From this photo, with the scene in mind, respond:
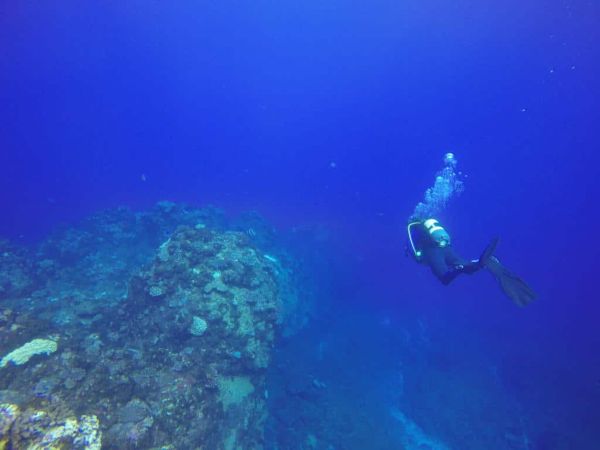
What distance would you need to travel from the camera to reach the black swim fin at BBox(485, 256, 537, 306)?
7.34 metres

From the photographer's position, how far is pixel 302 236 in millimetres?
24938

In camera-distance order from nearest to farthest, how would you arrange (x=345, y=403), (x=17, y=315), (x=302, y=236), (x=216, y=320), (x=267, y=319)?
(x=17, y=315) → (x=216, y=320) → (x=267, y=319) → (x=345, y=403) → (x=302, y=236)

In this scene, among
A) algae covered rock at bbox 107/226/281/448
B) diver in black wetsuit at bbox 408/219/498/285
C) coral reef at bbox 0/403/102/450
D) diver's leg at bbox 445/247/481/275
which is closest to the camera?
coral reef at bbox 0/403/102/450

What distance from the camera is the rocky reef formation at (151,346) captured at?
19.0 ft

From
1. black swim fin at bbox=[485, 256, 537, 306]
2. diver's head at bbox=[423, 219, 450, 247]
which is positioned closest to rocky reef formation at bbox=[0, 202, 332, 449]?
diver's head at bbox=[423, 219, 450, 247]

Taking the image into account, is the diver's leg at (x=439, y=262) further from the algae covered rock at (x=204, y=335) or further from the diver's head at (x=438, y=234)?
the algae covered rock at (x=204, y=335)

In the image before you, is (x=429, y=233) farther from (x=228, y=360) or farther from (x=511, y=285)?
(x=228, y=360)

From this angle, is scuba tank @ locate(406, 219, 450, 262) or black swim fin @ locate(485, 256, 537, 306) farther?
scuba tank @ locate(406, 219, 450, 262)

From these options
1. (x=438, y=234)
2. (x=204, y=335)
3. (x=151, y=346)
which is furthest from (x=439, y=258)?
(x=151, y=346)

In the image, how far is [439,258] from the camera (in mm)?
8266

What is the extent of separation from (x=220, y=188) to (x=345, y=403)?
39.2 meters

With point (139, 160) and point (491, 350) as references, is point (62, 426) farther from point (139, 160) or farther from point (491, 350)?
point (139, 160)

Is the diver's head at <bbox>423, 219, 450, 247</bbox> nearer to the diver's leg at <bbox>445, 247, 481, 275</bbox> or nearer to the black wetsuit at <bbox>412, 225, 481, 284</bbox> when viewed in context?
the black wetsuit at <bbox>412, 225, 481, 284</bbox>

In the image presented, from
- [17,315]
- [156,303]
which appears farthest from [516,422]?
[17,315]
